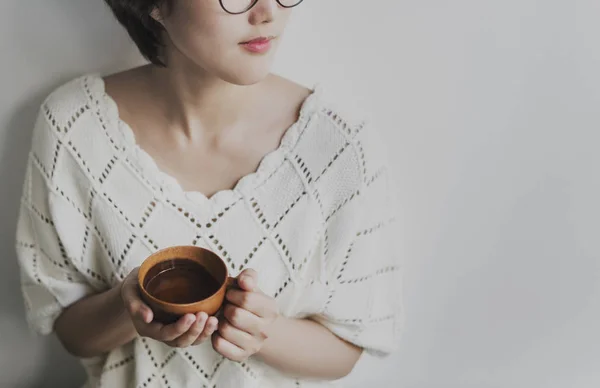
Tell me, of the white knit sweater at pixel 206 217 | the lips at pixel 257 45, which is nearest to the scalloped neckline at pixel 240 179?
the white knit sweater at pixel 206 217

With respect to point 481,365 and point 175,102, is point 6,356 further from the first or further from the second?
point 481,365

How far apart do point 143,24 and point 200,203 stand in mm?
309

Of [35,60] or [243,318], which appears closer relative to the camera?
[243,318]

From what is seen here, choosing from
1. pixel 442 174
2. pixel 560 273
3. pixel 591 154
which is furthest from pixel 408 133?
pixel 560 273

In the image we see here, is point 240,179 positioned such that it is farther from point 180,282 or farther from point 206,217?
point 180,282

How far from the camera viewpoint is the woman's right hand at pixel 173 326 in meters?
0.83

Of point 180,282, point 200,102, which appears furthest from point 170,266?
point 200,102

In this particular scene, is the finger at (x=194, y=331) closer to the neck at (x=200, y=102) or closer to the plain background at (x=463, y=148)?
the neck at (x=200, y=102)

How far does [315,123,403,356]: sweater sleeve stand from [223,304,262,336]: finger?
0.94ft

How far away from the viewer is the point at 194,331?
2.78 feet

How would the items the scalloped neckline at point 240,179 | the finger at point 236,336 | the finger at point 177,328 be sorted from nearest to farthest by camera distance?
the finger at point 177,328 → the finger at point 236,336 → the scalloped neckline at point 240,179

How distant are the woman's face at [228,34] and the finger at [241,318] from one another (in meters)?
0.33

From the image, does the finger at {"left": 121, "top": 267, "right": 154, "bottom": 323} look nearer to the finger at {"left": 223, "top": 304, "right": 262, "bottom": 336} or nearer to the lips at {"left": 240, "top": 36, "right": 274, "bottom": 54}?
the finger at {"left": 223, "top": 304, "right": 262, "bottom": 336}

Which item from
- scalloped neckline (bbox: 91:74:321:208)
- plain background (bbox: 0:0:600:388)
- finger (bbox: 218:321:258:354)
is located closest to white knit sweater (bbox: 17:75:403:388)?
scalloped neckline (bbox: 91:74:321:208)
